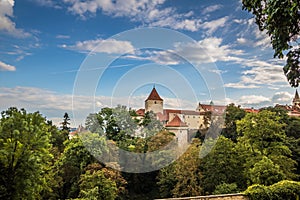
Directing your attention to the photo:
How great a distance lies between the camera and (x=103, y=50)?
15695 millimetres

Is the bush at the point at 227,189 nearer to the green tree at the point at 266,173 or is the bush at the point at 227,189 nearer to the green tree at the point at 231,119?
the green tree at the point at 266,173

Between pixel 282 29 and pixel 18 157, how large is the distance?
9.55 metres

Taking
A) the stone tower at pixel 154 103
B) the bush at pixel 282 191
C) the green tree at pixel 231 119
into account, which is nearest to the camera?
the bush at pixel 282 191

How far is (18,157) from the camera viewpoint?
32.7 feet

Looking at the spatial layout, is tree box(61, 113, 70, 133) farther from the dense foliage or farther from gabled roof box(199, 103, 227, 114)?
gabled roof box(199, 103, 227, 114)

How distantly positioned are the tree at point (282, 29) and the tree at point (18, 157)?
867cm

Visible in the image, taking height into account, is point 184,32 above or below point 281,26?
above

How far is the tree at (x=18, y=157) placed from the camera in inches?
381

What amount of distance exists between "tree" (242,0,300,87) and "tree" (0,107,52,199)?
342 inches

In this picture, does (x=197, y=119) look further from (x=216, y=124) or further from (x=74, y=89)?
(x=74, y=89)

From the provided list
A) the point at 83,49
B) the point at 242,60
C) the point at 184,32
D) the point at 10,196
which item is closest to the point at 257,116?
the point at 242,60

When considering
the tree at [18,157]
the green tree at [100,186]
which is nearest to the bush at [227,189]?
the green tree at [100,186]

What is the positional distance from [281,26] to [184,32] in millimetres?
13884

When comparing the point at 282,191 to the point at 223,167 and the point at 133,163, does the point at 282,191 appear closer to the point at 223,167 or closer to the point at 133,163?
the point at 223,167
